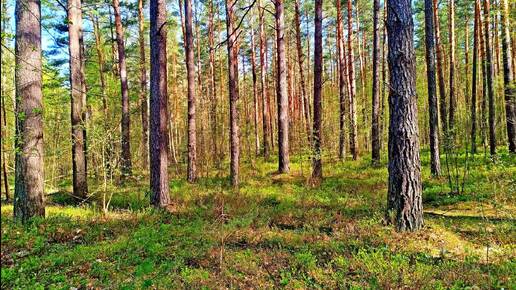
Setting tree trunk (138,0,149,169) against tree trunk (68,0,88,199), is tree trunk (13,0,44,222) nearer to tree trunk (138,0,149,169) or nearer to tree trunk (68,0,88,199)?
tree trunk (68,0,88,199)

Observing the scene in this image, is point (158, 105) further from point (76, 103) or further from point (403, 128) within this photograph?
point (403, 128)

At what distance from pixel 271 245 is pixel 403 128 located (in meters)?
3.36

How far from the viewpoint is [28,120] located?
8336mm

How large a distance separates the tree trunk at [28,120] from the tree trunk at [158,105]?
2682mm

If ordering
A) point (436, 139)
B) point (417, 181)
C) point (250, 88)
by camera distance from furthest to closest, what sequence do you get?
point (250, 88) → point (436, 139) → point (417, 181)

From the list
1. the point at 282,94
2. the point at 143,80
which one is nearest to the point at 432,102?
the point at 282,94

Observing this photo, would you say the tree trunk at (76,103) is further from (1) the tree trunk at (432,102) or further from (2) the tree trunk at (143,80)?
(1) the tree trunk at (432,102)

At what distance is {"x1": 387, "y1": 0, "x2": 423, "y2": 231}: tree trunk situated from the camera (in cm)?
652

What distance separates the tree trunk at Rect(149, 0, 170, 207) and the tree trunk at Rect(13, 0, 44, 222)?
8.80 feet

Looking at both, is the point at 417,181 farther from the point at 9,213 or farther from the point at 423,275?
the point at 9,213

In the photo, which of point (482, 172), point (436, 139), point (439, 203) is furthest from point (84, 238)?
point (482, 172)

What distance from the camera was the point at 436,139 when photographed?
39.2 feet

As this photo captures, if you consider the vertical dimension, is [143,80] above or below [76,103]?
above

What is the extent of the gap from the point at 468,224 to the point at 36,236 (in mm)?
9048
